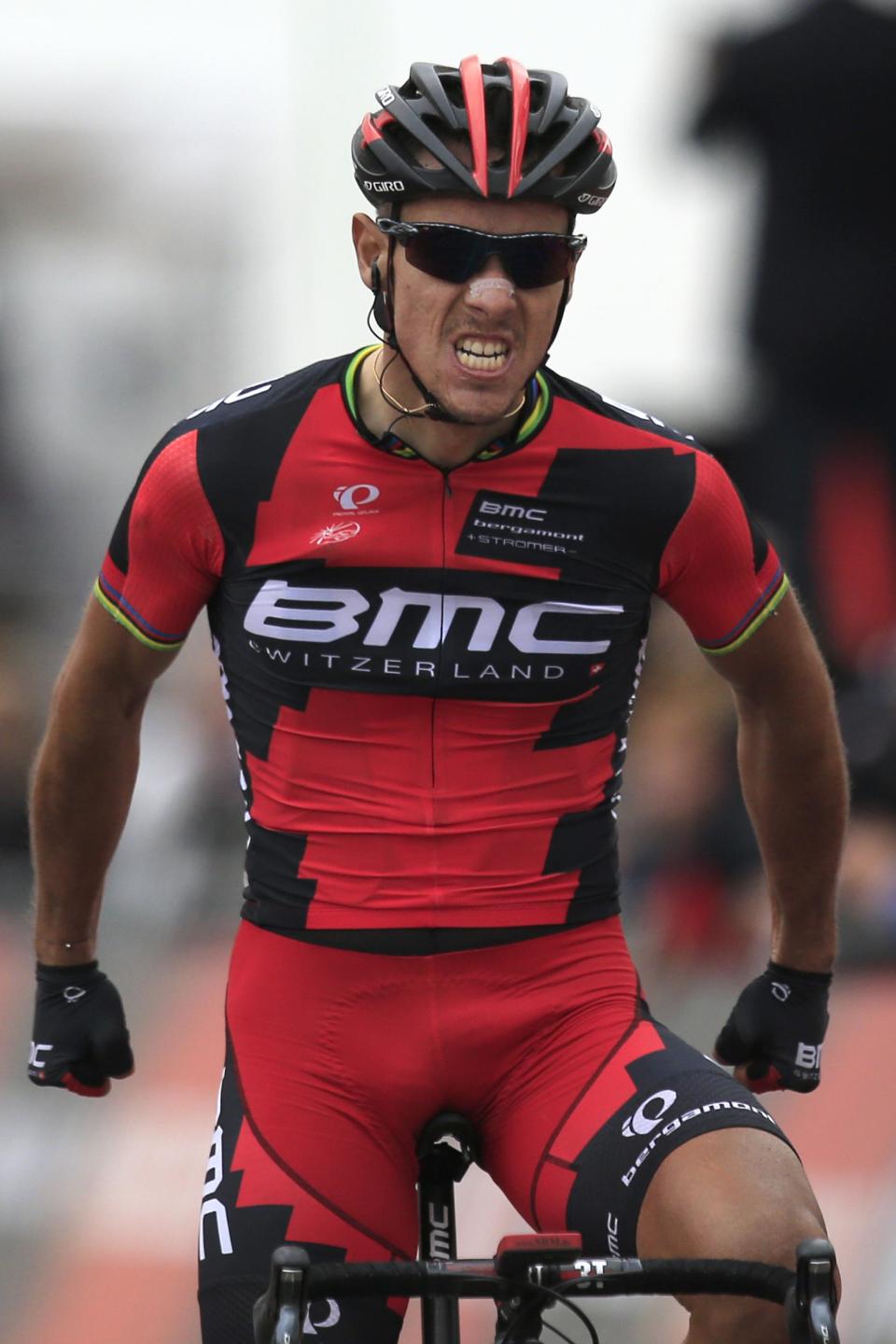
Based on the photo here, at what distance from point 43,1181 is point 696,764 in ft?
7.75

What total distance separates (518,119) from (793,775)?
1.30 metres

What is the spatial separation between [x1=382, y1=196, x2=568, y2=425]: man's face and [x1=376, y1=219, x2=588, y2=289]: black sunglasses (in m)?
0.01

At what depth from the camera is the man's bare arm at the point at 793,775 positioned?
4.46 meters

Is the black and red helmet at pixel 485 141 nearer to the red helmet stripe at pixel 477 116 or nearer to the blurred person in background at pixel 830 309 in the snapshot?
the red helmet stripe at pixel 477 116

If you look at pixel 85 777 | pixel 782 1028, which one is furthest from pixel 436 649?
pixel 782 1028

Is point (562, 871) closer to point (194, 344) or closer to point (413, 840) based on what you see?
point (413, 840)

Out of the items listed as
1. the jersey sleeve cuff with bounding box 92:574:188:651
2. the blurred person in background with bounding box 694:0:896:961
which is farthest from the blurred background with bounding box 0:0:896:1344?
the jersey sleeve cuff with bounding box 92:574:188:651

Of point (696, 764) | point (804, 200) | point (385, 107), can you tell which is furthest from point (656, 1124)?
point (804, 200)

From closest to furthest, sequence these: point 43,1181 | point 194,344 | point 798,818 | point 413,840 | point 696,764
→ 1. point 413,840
2. point 798,818
3. point 43,1181
4. point 696,764
5. point 194,344

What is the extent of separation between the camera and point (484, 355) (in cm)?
411

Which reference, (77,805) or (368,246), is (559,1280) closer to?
(77,805)

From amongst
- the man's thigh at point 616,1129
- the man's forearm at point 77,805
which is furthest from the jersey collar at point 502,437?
the man's thigh at point 616,1129

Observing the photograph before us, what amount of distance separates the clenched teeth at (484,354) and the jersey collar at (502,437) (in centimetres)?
15

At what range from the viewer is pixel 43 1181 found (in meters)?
6.70
